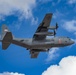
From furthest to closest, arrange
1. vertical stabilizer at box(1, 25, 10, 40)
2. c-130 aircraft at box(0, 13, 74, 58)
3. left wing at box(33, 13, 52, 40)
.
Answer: vertical stabilizer at box(1, 25, 10, 40), c-130 aircraft at box(0, 13, 74, 58), left wing at box(33, 13, 52, 40)

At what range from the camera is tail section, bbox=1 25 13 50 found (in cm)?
7390

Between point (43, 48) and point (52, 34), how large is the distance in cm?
368

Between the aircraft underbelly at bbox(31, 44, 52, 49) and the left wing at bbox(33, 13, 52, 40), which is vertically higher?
the left wing at bbox(33, 13, 52, 40)

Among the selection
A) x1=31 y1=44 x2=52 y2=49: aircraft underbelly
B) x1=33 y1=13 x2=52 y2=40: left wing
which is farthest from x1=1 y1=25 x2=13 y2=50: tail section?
x1=33 y1=13 x2=52 y2=40: left wing

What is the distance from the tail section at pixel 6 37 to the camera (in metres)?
73.9

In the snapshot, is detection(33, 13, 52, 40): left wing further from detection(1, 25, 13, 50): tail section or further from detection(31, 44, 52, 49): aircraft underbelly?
detection(1, 25, 13, 50): tail section

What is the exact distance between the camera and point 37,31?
255 feet

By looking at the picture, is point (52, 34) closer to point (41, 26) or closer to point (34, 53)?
point (41, 26)

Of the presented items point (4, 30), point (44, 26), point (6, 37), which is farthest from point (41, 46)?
point (4, 30)

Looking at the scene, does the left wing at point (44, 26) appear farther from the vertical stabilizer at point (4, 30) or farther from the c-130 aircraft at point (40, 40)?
the vertical stabilizer at point (4, 30)

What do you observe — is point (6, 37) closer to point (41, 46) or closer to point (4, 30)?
point (4, 30)

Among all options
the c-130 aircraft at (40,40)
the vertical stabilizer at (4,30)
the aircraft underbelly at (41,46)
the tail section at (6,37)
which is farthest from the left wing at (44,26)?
the vertical stabilizer at (4,30)

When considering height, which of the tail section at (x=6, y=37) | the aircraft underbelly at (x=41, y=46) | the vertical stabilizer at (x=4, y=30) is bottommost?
the aircraft underbelly at (x=41, y=46)

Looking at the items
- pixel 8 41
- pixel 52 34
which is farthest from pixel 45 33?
pixel 8 41
